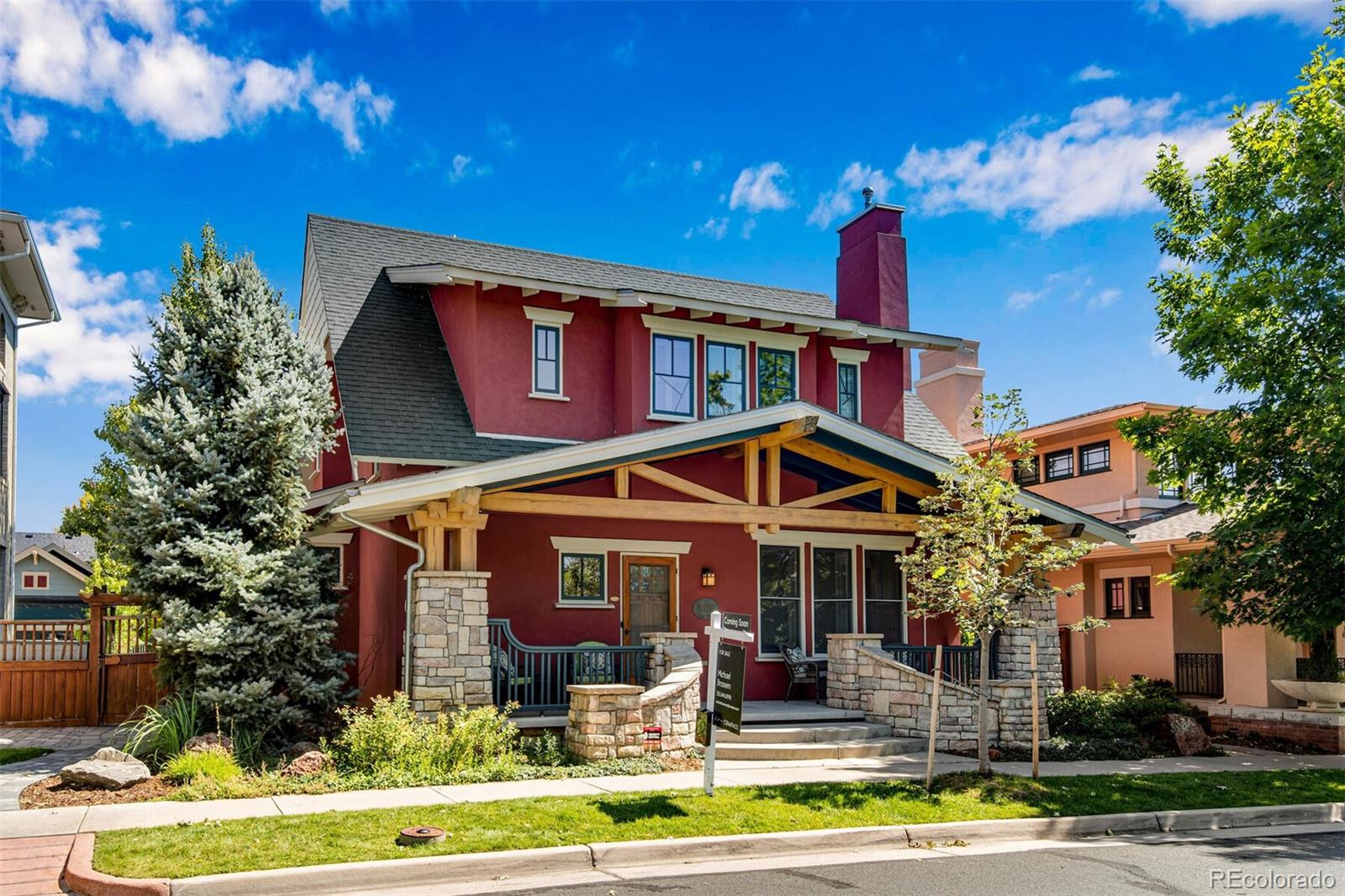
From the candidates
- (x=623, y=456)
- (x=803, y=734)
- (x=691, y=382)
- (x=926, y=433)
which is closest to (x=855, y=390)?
(x=926, y=433)

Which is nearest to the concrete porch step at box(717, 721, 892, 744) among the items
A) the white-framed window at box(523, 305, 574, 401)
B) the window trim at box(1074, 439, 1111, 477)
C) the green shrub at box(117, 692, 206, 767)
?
the white-framed window at box(523, 305, 574, 401)

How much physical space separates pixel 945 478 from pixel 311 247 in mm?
12648

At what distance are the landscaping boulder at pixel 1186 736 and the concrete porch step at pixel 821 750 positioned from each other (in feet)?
14.4

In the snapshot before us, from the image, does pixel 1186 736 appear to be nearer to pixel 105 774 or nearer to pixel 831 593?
pixel 831 593

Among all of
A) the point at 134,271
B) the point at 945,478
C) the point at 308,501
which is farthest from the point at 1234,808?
the point at 134,271

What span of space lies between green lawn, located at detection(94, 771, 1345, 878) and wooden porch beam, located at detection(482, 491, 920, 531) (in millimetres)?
4472

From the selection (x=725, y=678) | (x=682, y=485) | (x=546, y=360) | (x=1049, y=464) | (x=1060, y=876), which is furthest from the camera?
(x=1049, y=464)

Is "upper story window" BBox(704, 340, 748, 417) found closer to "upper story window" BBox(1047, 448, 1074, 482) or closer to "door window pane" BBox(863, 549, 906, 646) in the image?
"door window pane" BBox(863, 549, 906, 646)

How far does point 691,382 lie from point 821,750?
22.6 feet

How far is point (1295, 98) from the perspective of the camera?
620 inches

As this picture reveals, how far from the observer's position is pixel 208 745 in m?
11.1

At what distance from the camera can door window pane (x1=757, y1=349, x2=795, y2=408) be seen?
18016 millimetres

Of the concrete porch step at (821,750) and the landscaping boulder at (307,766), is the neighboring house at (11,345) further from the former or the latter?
the concrete porch step at (821,750)

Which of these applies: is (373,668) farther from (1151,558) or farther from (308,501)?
(1151,558)
